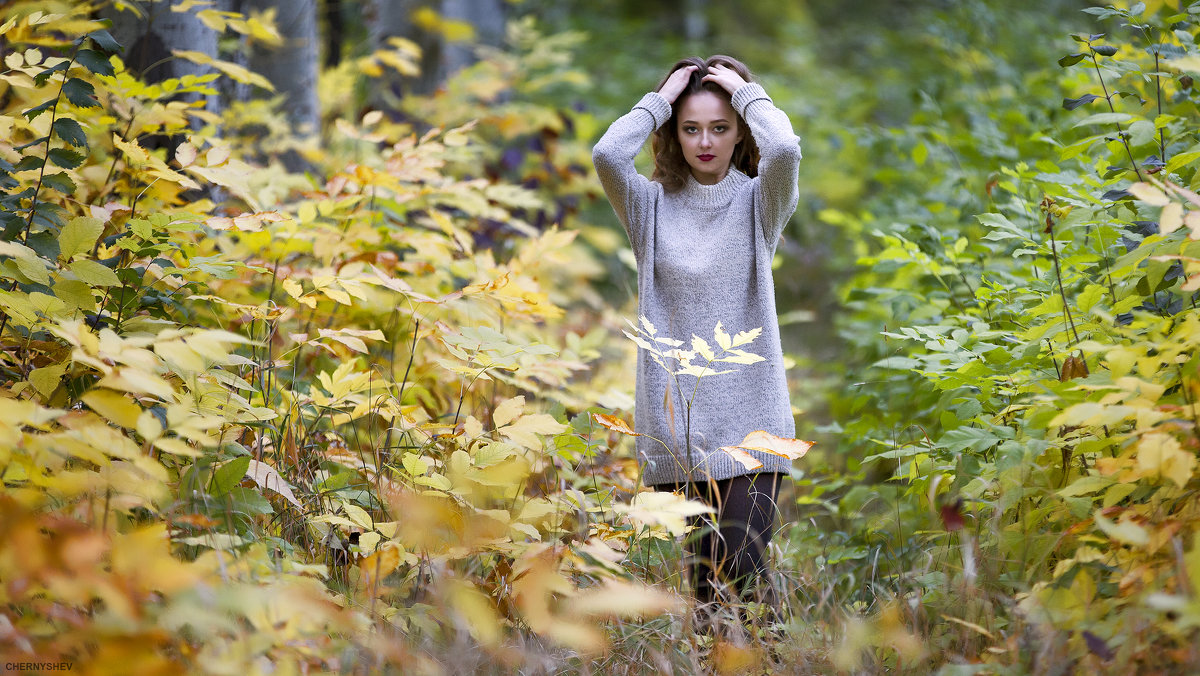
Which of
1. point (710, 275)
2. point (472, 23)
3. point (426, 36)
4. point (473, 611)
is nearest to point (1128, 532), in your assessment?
point (473, 611)

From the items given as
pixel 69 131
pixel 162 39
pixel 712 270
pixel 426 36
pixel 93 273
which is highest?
pixel 426 36

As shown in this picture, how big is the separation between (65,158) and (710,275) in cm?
172

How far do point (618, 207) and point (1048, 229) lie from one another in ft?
3.68

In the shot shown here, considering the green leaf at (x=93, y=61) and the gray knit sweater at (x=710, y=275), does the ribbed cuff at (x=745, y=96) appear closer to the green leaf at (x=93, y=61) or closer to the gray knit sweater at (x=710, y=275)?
the gray knit sweater at (x=710, y=275)

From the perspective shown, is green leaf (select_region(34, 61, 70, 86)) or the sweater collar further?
the sweater collar

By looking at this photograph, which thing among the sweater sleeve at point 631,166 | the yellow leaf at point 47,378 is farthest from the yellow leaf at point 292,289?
the sweater sleeve at point 631,166

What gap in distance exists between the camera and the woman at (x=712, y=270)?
2.30m

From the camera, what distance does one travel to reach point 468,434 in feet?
6.73

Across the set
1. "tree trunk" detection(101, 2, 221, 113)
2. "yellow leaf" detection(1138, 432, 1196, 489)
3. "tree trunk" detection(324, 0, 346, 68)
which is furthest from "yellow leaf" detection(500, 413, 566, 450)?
"tree trunk" detection(324, 0, 346, 68)

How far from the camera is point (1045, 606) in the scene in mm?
1608

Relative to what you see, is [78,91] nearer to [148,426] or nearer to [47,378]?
[47,378]

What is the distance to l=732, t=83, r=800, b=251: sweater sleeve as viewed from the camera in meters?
2.25

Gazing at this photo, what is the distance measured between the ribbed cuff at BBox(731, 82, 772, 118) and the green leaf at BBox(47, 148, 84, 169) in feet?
5.77

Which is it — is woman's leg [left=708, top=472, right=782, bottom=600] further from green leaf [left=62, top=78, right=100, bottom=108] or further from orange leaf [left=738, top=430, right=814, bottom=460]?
green leaf [left=62, top=78, right=100, bottom=108]
